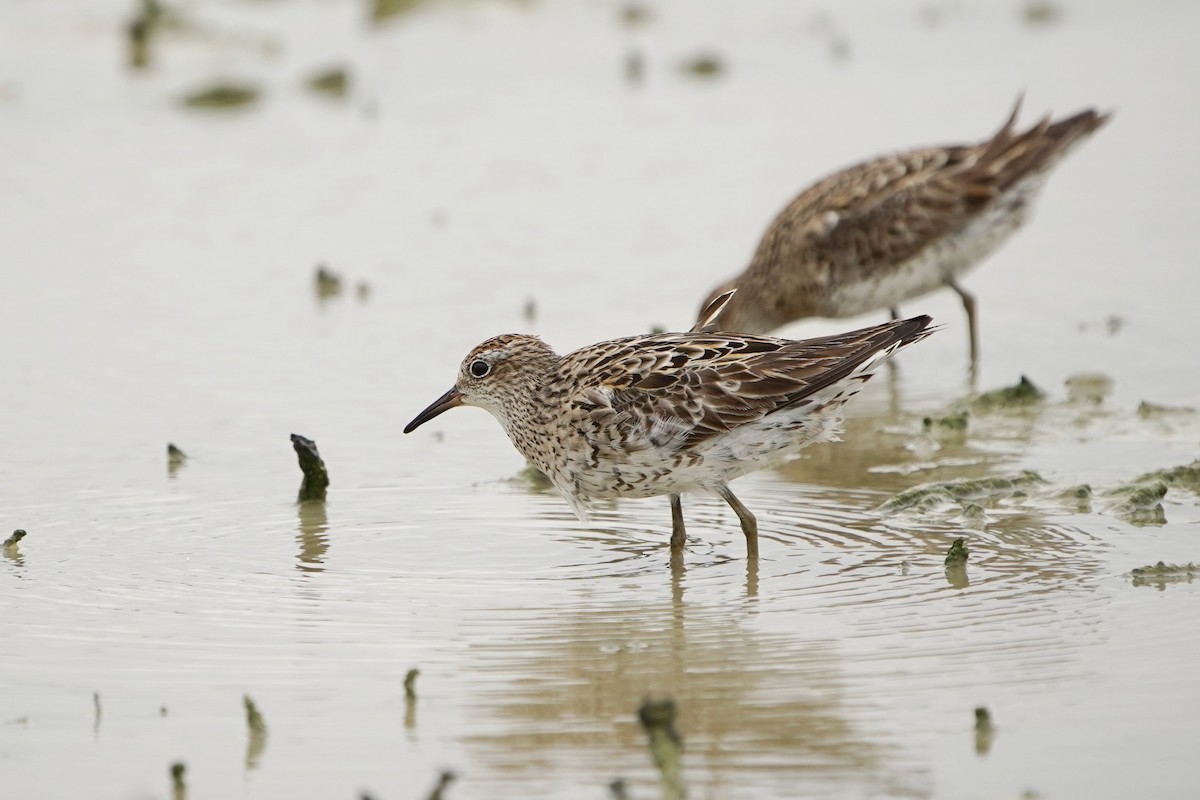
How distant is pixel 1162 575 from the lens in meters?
7.37

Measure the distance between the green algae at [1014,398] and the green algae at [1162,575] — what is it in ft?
9.18

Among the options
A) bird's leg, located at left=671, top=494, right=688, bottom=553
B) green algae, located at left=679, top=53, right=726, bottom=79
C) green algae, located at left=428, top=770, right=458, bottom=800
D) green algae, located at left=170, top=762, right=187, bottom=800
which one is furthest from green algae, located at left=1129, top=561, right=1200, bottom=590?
green algae, located at left=679, top=53, right=726, bottom=79

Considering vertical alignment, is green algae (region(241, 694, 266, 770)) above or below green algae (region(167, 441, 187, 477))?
below

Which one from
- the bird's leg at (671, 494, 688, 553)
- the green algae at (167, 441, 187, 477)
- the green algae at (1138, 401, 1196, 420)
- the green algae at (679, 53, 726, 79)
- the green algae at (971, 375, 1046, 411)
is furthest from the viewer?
the green algae at (679, 53, 726, 79)

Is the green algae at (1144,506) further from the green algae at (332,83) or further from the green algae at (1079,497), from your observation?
the green algae at (332,83)

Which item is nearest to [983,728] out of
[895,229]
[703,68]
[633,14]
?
[895,229]

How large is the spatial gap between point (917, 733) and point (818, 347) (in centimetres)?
264

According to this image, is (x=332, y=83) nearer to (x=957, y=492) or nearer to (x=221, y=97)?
(x=221, y=97)

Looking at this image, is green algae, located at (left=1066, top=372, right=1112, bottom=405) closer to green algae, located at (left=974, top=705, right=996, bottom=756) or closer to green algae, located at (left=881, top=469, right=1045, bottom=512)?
green algae, located at (left=881, top=469, right=1045, bottom=512)

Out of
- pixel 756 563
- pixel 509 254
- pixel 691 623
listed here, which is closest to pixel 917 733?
pixel 691 623

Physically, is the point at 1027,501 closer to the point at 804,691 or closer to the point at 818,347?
the point at 818,347

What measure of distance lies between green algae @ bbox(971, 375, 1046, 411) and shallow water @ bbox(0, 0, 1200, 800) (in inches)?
6.6

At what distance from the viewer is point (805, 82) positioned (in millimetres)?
17281

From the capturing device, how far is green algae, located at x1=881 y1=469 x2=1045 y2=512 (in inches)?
339
